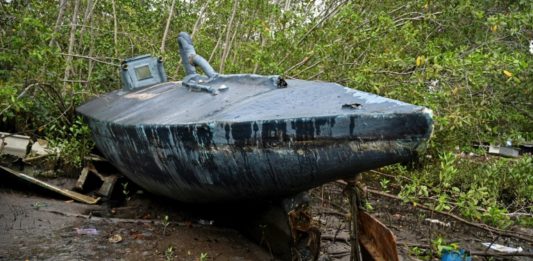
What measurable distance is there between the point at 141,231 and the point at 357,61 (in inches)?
137

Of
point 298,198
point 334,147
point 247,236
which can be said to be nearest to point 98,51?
point 247,236

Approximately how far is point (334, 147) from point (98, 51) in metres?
5.85

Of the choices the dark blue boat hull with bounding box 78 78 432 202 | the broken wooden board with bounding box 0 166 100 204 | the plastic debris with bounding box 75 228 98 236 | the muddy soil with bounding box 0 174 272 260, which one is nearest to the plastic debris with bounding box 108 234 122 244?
the muddy soil with bounding box 0 174 272 260

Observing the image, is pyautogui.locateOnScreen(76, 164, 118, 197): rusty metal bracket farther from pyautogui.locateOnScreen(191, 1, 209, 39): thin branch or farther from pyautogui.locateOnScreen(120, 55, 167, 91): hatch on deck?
pyautogui.locateOnScreen(191, 1, 209, 39): thin branch

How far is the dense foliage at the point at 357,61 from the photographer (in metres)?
4.92

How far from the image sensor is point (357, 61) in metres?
6.17

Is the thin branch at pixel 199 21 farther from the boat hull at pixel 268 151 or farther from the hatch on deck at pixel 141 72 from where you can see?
the boat hull at pixel 268 151

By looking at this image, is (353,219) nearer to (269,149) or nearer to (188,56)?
(269,149)

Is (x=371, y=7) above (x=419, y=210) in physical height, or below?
above

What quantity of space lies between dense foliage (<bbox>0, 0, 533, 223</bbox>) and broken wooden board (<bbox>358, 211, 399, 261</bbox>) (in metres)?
1.07

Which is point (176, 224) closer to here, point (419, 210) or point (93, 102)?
point (93, 102)

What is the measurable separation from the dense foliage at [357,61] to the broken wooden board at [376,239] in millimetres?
1074

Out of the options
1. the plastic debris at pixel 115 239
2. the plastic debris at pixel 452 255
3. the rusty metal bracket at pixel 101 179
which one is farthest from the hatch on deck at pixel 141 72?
the plastic debris at pixel 452 255

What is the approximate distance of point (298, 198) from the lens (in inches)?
136
